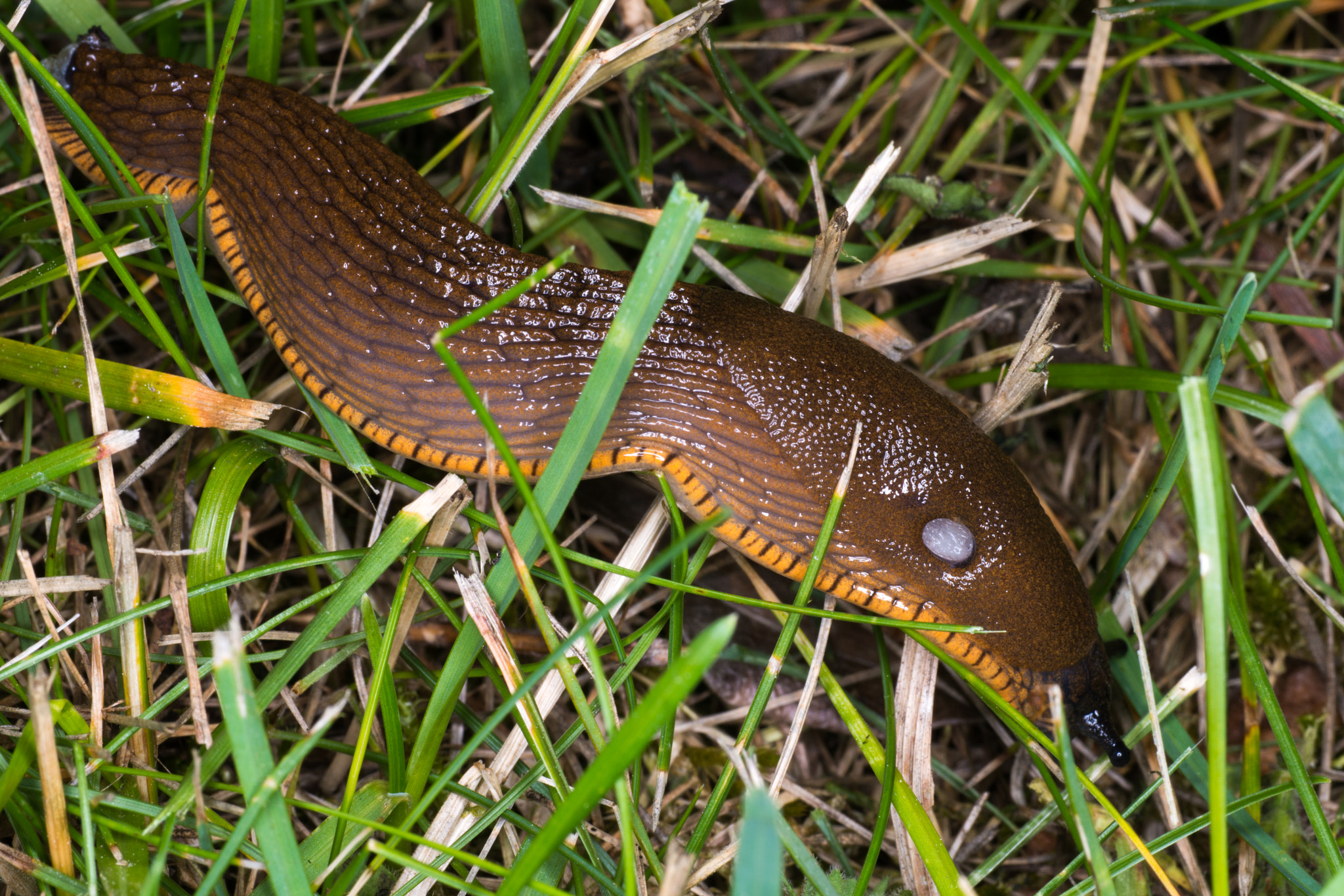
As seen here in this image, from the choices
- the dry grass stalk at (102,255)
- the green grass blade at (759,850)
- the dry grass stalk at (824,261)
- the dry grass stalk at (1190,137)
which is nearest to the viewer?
the green grass blade at (759,850)

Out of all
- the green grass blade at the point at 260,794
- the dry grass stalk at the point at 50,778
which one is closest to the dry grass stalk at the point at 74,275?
the dry grass stalk at the point at 50,778

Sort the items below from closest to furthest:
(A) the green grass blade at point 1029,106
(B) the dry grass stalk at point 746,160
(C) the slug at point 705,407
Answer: (C) the slug at point 705,407 → (A) the green grass blade at point 1029,106 → (B) the dry grass stalk at point 746,160

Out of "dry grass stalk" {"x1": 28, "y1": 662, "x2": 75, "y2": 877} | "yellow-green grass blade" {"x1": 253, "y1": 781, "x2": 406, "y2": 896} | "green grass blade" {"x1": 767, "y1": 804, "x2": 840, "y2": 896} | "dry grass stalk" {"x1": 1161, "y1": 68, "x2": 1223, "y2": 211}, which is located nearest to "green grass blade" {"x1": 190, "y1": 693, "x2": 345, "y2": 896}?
"yellow-green grass blade" {"x1": 253, "y1": 781, "x2": 406, "y2": 896}

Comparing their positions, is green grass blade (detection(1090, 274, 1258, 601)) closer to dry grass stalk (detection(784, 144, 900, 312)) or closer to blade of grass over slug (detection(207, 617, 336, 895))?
dry grass stalk (detection(784, 144, 900, 312))

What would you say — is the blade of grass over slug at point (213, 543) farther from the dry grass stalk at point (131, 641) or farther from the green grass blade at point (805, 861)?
the green grass blade at point (805, 861)

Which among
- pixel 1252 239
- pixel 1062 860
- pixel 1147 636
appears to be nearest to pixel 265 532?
pixel 1062 860

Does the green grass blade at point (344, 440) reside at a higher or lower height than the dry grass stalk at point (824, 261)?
lower

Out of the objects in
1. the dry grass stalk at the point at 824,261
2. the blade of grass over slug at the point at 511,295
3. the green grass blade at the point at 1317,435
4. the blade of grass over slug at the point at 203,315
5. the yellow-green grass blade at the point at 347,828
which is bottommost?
the yellow-green grass blade at the point at 347,828

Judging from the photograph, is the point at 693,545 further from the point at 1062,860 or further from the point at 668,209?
the point at 1062,860
